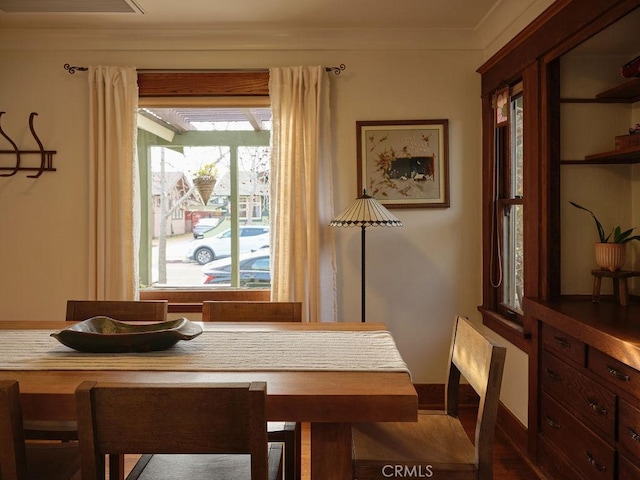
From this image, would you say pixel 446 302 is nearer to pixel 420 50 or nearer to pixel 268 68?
pixel 420 50

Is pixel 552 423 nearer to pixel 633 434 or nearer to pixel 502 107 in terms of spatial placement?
pixel 633 434

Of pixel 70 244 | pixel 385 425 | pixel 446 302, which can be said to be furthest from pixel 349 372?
pixel 70 244

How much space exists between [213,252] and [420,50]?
6.73 feet

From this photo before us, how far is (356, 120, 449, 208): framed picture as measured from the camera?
343cm

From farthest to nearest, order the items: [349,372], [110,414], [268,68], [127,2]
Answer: [268,68], [127,2], [349,372], [110,414]

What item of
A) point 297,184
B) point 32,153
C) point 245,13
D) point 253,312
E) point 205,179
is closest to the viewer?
point 253,312

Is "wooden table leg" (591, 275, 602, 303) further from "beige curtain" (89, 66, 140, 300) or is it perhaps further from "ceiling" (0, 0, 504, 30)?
"beige curtain" (89, 66, 140, 300)

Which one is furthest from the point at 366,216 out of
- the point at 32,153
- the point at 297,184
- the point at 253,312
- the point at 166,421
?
the point at 32,153

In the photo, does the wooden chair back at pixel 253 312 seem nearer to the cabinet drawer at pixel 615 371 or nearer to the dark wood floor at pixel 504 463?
the dark wood floor at pixel 504 463

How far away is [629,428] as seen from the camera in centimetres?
175

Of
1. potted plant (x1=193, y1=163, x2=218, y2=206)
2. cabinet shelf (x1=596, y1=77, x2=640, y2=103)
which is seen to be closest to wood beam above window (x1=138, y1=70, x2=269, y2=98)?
potted plant (x1=193, y1=163, x2=218, y2=206)

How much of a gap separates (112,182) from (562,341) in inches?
111

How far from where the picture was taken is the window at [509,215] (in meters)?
2.97

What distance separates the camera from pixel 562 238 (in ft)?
8.44
